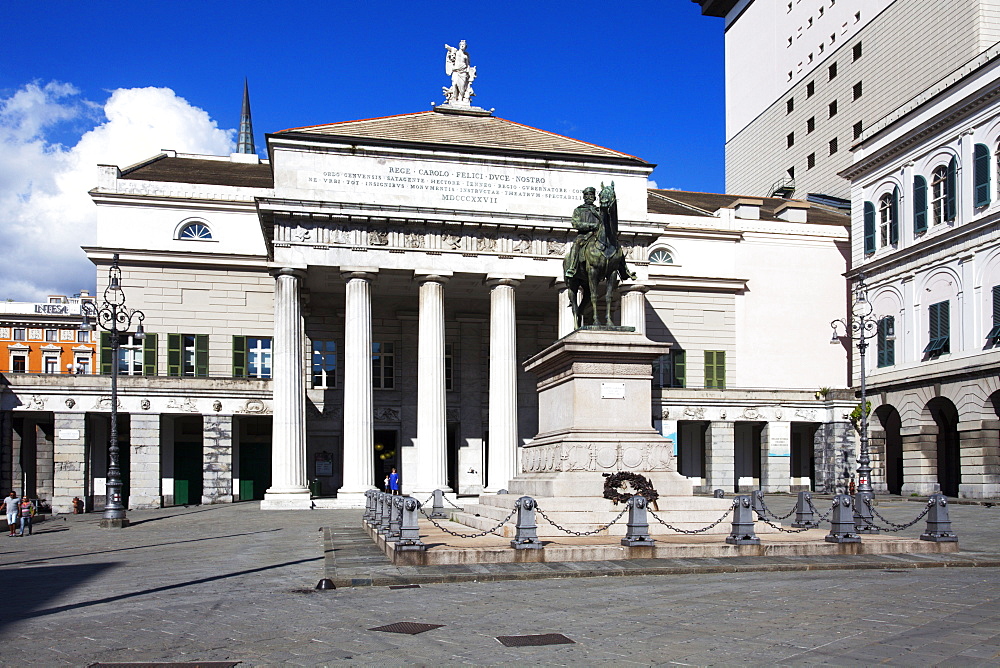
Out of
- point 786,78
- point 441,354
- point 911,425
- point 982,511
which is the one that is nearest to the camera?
point 982,511

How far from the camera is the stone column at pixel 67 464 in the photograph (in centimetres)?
4356

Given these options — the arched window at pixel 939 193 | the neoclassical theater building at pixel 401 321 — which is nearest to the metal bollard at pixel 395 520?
the neoclassical theater building at pixel 401 321

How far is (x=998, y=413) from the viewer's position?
130 ft

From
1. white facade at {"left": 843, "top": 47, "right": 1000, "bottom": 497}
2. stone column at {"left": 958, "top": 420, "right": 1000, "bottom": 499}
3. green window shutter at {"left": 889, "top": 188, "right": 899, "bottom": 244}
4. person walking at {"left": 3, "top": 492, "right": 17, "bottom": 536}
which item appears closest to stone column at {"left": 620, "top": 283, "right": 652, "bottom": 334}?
white facade at {"left": 843, "top": 47, "right": 1000, "bottom": 497}

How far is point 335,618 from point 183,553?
36.6 ft

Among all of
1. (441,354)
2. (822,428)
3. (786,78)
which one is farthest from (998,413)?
(786,78)

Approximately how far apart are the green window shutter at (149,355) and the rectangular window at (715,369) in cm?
2937

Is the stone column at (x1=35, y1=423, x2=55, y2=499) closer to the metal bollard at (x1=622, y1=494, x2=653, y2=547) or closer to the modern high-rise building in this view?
the metal bollard at (x1=622, y1=494, x2=653, y2=547)

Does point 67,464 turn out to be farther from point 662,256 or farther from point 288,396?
point 662,256

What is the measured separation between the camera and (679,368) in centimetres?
5409

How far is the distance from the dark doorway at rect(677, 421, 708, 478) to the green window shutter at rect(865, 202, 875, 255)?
1295cm

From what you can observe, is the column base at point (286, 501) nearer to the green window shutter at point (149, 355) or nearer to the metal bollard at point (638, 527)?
the green window shutter at point (149, 355)

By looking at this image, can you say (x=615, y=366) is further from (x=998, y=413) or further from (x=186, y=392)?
(x=186, y=392)

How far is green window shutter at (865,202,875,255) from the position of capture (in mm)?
→ 50250
